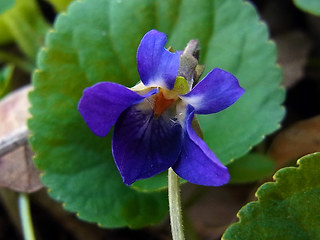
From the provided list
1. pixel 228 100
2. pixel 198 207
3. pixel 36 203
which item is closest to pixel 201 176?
pixel 228 100

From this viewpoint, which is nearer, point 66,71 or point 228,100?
point 228,100

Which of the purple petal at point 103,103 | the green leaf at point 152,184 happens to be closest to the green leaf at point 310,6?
the green leaf at point 152,184

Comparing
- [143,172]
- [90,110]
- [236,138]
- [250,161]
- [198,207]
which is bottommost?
[198,207]

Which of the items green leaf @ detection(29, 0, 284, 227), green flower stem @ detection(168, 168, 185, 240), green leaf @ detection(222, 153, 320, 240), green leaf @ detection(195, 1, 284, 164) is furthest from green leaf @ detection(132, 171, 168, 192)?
green leaf @ detection(222, 153, 320, 240)

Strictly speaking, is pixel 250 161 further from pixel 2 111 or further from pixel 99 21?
pixel 2 111

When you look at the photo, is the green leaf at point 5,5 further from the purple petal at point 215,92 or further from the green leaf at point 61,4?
the purple petal at point 215,92

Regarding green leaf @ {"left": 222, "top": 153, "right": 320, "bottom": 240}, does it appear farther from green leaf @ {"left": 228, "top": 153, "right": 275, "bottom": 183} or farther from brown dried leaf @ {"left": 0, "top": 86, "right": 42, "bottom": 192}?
brown dried leaf @ {"left": 0, "top": 86, "right": 42, "bottom": 192}
